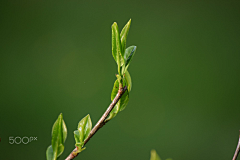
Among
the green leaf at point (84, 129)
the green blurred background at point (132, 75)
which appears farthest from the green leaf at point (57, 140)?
the green blurred background at point (132, 75)

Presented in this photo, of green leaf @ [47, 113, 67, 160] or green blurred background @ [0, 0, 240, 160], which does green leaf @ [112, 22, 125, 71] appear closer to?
green leaf @ [47, 113, 67, 160]

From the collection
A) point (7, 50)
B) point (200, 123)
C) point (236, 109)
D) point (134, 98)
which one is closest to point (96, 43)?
point (134, 98)

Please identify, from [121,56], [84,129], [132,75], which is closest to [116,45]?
[121,56]

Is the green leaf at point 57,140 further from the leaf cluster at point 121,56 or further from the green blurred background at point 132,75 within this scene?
the green blurred background at point 132,75

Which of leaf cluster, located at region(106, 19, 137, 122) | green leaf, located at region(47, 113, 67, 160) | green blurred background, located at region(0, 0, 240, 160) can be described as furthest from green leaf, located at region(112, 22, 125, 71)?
green blurred background, located at region(0, 0, 240, 160)

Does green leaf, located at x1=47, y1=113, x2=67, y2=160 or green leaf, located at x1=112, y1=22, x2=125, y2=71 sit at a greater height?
green leaf, located at x1=112, y1=22, x2=125, y2=71

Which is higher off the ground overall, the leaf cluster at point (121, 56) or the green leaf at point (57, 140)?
the leaf cluster at point (121, 56)

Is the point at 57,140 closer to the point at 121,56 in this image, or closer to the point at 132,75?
the point at 121,56

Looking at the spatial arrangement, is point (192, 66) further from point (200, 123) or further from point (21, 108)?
point (21, 108)
